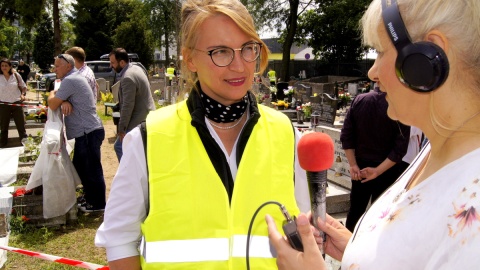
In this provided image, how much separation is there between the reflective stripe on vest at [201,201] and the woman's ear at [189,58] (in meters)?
0.29

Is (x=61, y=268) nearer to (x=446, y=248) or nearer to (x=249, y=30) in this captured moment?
(x=249, y=30)

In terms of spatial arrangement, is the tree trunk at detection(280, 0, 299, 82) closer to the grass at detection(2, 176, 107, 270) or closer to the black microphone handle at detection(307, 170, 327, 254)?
the grass at detection(2, 176, 107, 270)

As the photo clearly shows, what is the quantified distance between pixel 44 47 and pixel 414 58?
5845 centimetres

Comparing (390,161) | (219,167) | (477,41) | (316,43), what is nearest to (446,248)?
(477,41)

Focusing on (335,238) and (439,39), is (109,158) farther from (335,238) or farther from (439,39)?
(439,39)

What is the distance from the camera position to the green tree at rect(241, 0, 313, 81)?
32906 millimetres

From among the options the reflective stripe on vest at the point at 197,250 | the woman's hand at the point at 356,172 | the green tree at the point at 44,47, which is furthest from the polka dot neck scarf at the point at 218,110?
the green tree at the point at 44,47

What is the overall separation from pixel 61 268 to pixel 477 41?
15.2 ft

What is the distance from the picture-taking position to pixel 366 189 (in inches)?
182

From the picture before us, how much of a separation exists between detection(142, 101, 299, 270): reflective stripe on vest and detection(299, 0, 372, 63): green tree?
2960 cm

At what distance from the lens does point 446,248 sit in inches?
40.4

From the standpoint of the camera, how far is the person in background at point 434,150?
3.45 ft

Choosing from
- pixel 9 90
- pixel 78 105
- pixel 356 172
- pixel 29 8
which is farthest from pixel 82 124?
pixel 29 8

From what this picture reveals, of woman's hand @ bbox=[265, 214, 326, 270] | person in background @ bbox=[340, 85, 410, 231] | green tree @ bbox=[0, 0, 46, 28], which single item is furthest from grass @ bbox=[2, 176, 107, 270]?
green tree @ bbox=[0, 0, 46, 28]
